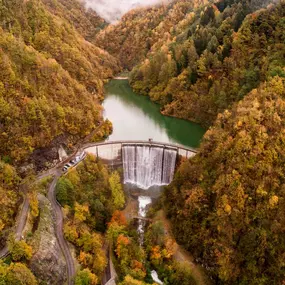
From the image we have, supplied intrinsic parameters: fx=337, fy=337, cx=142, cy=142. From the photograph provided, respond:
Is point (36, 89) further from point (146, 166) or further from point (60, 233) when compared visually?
point (60, 233)

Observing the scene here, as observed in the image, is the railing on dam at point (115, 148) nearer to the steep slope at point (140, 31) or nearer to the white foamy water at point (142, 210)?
the white foamy water at point (142, 210)

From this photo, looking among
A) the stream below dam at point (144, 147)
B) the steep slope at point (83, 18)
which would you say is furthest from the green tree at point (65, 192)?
the steep slope at point (83, 18)

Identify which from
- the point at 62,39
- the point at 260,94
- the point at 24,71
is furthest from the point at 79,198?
the point at 62,39

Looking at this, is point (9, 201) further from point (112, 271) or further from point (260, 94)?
point (260, 94)

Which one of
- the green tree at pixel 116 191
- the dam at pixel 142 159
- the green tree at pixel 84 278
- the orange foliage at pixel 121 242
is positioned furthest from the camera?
the dam at pixel 142 159

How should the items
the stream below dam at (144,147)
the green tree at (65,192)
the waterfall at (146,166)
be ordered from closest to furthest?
the green tree at (65,192) < the stream below dam at (144,147) < the waterfall at (146,166)

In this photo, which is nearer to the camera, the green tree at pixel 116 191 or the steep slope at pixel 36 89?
the steep slope at pixel 36 89
